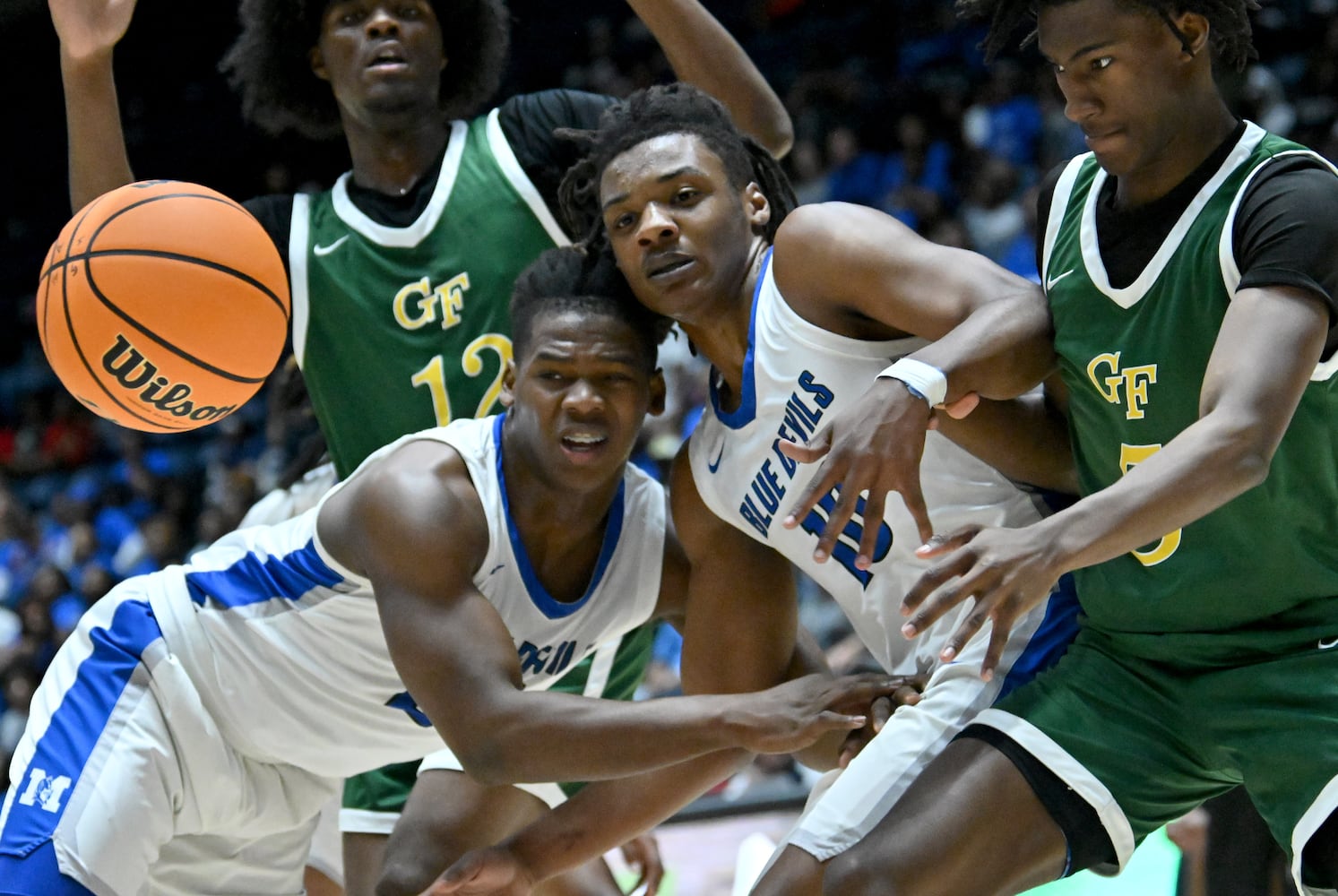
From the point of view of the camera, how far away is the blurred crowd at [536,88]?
832cm

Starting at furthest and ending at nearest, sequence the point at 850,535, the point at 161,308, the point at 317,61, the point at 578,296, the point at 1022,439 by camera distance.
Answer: the point at 317,61 → the point at 578,296 → the point at 161,308 → the point at 850,535 → the point at 1022,439

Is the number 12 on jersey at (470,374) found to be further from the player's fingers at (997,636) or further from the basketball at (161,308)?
the player's fingers at (997,636)

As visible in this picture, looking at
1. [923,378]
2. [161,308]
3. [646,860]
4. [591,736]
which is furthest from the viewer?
[646,860]

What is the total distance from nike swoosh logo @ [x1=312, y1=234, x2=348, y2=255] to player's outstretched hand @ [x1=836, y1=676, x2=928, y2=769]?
1.81 meters

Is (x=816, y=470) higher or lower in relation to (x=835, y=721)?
higher

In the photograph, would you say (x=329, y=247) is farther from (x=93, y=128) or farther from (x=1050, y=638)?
(x=1050, y=638)

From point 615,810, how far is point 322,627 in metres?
0.75

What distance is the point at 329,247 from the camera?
13.4 feet

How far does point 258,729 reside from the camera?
142 inches

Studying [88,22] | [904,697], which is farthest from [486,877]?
[88,22]

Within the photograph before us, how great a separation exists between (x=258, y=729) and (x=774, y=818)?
2.42 metres

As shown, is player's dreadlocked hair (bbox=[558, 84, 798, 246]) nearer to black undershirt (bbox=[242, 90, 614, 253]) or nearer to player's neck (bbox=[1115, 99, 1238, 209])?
black undershirt (bbox=[242, 90, 614, 253])

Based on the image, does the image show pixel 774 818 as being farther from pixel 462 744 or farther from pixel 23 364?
pixel 23 364

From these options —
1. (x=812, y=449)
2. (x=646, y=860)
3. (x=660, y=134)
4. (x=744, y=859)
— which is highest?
Answer: (x=660, y=134)
